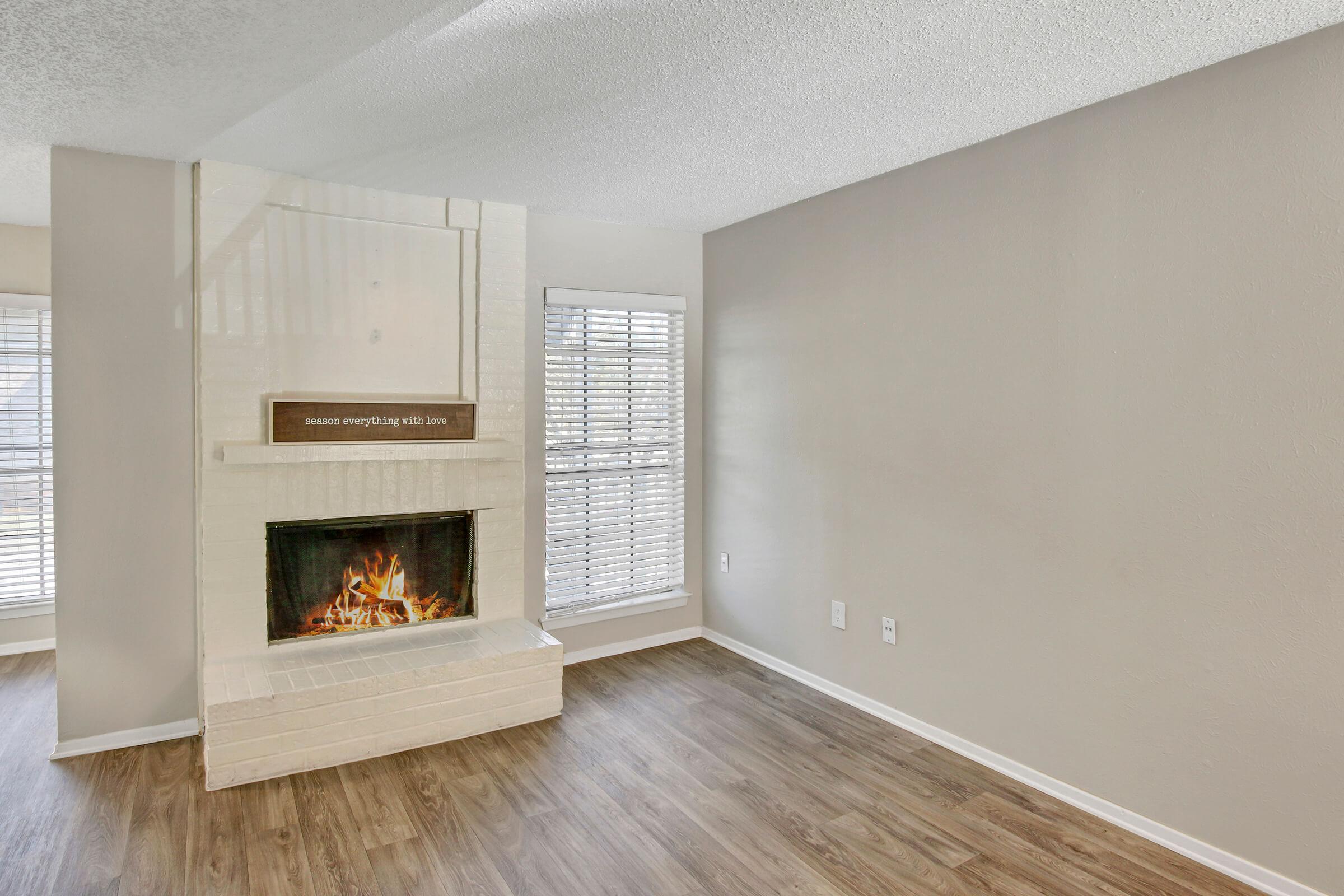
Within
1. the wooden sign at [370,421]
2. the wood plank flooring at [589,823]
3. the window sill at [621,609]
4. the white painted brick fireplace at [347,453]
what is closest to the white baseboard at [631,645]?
the window sill at [621,609]

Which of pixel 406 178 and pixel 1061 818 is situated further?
pixel 406 178

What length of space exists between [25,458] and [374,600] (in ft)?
8.68

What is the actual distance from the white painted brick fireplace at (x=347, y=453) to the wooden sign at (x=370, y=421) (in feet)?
0.23

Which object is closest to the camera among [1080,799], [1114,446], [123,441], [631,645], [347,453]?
[1114,446]

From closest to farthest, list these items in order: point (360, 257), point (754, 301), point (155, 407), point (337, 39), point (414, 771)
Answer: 1. point (337, 39)
2. point (414, 771)
3. point (155, 407)
4. point (360, 257)
5. point (754, 301)

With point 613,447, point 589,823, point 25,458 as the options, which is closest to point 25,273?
point 25,458

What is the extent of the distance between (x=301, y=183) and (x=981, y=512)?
325 centimetres

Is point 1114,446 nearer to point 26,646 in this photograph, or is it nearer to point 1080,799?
point 1080,799

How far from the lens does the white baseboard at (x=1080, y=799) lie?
7.48ft

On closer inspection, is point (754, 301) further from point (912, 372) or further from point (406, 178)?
point (406, 178)

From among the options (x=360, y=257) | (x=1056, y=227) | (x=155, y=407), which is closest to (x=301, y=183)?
(x=360, y=257)

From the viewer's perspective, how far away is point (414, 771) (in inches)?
119

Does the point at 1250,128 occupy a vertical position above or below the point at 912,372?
above

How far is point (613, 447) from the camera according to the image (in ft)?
14.4
